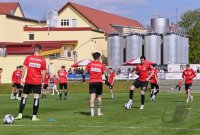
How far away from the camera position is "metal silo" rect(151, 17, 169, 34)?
3700 inches

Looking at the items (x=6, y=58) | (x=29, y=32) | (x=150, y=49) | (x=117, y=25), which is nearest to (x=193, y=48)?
(x=117, y=25)

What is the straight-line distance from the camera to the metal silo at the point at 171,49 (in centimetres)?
8831

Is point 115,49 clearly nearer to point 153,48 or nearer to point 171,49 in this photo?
point 153,48

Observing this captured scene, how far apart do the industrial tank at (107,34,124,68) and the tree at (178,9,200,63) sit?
2310cm

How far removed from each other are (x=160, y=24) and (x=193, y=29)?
18.5 metres

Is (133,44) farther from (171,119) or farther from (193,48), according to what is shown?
(171,119)

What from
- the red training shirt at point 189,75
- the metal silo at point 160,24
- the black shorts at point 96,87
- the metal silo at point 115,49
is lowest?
the black shorts at point 96,87

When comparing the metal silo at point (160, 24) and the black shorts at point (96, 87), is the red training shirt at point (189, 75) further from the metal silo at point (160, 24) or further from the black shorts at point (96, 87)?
the metal silo at point (160, 24)

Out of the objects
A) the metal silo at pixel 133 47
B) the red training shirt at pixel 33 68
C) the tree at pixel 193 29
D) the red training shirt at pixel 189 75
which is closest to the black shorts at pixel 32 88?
the red training shirt at pixel 33 68

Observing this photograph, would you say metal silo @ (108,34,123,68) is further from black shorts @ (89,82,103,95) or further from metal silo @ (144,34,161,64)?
black shorts @ (89,82,103,95)

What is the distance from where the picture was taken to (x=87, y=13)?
9956cm

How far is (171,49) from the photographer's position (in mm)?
88562

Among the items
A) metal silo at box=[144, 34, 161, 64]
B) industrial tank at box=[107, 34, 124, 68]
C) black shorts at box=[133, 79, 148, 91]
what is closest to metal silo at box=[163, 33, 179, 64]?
metal silo at box=[144, 34, 161, 64]

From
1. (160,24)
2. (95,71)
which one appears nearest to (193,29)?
(160,24)
